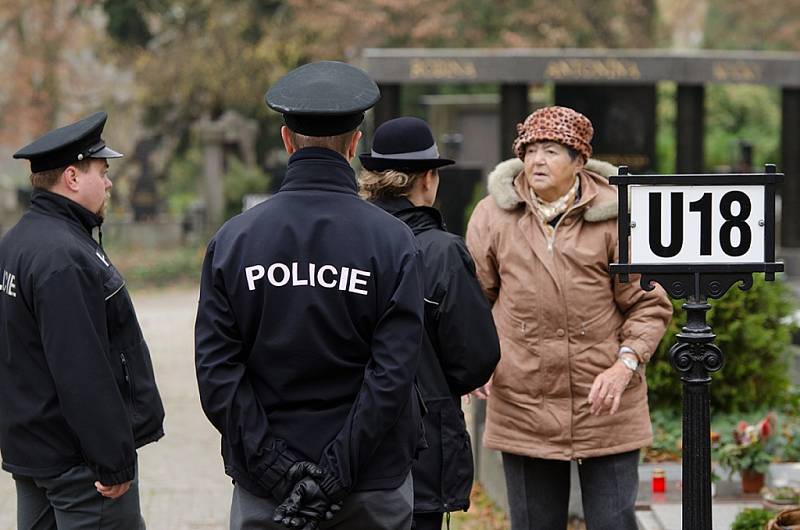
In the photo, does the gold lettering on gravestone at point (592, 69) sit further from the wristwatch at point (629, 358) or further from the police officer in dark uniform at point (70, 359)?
the police officer in dark uniform at point (70, 359)

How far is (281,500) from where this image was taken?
317 centimetres

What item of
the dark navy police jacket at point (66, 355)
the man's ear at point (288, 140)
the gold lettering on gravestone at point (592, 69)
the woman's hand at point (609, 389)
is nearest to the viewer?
the man's ear at point (288, 140)

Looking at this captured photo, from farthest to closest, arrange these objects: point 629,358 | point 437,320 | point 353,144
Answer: point 629,358, point 437,320, point 353,144

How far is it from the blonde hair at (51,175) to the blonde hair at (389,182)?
2.85 ft

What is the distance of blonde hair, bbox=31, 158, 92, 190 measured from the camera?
13.6 feet

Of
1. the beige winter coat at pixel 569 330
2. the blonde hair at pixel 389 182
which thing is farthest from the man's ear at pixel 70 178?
the beige winter coat at pixel 569 330

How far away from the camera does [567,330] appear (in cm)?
445

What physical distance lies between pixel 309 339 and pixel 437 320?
89 cm

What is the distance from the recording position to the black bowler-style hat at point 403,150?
414 centimetres

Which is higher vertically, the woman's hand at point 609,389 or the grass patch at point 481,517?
the woman's hand at point 609,389

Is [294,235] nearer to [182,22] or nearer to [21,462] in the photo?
[21,462]

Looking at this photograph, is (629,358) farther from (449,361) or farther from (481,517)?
(481,517)

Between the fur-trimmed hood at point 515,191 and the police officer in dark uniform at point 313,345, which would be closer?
the police officer in dark uniform at point 313,345

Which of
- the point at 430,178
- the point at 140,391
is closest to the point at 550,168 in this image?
the point at 430,178
